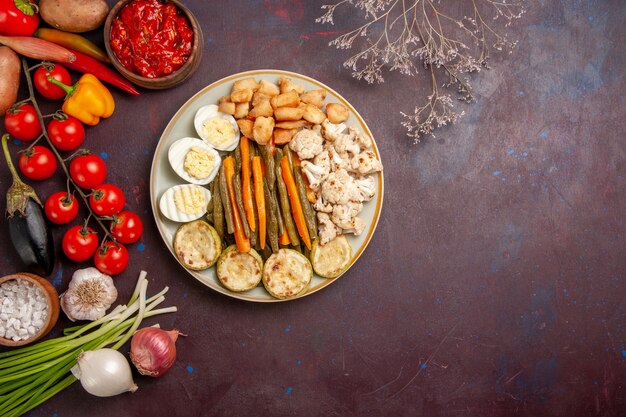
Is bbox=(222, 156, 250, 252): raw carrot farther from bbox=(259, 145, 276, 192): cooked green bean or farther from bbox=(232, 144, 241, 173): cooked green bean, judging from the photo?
bbox=(259, 145, 276, 192): cooked green bean

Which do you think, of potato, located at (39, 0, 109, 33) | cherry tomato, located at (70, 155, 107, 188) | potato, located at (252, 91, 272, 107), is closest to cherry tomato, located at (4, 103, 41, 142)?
cherry tomato, located at (70, 155, 107, 188)

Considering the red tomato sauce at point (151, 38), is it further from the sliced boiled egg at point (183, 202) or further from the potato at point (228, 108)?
the sliced boiled egg at point (183, 202)

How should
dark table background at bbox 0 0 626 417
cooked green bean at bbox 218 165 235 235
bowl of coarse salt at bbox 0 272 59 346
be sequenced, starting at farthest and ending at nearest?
dark table background at bbox 0 0 626 417
cooked green bean at bbox 218 165 235 235
bowl of coarse salt at bbox 0 272 59 346

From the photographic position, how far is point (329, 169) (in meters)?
3.73

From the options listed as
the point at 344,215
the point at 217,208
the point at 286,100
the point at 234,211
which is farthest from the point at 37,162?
the point at 344,215

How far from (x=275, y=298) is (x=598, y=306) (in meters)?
2.37

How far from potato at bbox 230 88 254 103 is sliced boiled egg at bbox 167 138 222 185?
1.11ft

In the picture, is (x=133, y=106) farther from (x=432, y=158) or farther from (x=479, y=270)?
(x=479, y=270)

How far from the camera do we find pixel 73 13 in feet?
11.9

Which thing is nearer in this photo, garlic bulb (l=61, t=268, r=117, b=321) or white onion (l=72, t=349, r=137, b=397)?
white onion (l=72, t=349, r=137, b=397)

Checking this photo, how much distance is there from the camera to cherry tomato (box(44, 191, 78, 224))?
3.62 meters

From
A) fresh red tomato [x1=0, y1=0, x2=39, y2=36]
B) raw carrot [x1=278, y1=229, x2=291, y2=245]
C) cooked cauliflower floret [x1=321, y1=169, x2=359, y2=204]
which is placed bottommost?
raw carrot [x1=278, y1=229, x2=291, y2=245]

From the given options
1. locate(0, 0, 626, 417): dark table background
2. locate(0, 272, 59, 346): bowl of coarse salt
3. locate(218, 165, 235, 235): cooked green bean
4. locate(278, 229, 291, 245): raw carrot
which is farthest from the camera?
locate(0, 0, 626, 417): dark table background

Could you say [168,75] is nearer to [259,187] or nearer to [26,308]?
[259,187]
